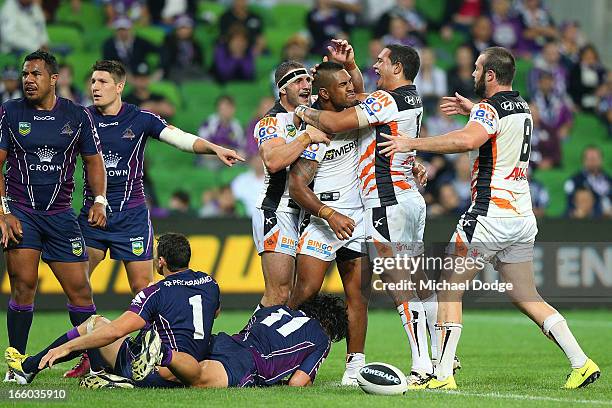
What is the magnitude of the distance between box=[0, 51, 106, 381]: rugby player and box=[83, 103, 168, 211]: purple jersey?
57 centimetres

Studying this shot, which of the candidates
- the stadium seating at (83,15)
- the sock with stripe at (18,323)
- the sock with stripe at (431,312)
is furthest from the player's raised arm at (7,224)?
the stadium seating at (83,15)

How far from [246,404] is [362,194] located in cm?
244

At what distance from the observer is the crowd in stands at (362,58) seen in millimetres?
18969

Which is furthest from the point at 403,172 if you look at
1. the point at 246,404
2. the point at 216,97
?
the point at 216,97

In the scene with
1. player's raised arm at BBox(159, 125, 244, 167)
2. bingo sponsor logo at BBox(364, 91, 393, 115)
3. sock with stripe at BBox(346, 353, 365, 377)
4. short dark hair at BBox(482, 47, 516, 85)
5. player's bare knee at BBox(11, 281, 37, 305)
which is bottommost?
sock with stripe at BBox(346, 353, 365, 377)

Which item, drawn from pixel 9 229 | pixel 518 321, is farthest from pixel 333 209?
pixel 518 321

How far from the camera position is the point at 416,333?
30.2ft

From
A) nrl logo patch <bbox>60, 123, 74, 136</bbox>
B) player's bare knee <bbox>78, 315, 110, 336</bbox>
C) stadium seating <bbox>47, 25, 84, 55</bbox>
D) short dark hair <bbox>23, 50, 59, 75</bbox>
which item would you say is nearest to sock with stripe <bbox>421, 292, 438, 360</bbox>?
player's bare knee <bbox>78, 315, 110, 336</bbox>

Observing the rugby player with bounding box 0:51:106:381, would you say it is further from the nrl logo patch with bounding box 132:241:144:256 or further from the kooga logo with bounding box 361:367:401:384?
the kooga logo with bounding box 361:367:401:384

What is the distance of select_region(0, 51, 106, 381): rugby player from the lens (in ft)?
31.6

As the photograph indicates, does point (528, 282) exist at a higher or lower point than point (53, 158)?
lower

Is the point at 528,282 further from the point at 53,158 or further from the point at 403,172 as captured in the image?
the point at 53,158

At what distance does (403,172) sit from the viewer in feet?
31.3

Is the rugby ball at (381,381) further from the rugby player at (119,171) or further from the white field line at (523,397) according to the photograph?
the rugby player at (119,171)
